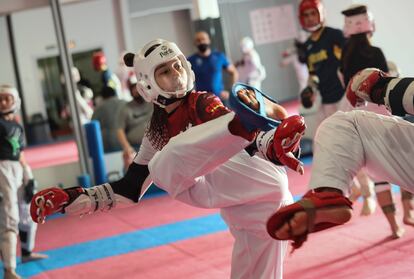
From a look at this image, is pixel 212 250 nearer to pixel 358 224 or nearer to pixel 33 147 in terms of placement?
pixel 358 224

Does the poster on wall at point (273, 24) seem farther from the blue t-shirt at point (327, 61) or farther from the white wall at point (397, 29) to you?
the blue t-shirt at point (327, 61)

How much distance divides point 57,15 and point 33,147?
653cm

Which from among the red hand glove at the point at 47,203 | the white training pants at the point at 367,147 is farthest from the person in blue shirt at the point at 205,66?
the white training pants at the point at 367,147

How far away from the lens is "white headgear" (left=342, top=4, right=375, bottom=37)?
5484 millimetres

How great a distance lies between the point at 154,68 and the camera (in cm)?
351

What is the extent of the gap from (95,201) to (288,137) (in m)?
1.44

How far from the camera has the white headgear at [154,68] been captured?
3463 millimetres

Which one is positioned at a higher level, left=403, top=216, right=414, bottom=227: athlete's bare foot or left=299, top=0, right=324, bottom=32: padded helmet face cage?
left=299, top=0, right=324, bottom=32: padded helmet face cage

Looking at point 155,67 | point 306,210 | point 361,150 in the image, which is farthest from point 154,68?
point 306,210

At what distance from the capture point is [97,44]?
16.0 metres

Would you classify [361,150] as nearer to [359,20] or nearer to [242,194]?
[242,194]

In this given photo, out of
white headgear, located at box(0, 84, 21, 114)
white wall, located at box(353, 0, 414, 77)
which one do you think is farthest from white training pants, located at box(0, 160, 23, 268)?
white wall, located at box(353, 0, 414, 77)

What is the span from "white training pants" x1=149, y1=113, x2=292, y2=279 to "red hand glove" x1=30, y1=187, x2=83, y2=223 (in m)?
0.68

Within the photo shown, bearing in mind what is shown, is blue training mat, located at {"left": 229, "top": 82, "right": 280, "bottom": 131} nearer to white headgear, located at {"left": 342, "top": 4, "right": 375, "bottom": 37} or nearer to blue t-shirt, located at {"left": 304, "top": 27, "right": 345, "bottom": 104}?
white headgear, located at {"left": 342, "top": 4, "right": 375, "bottom": 37}
